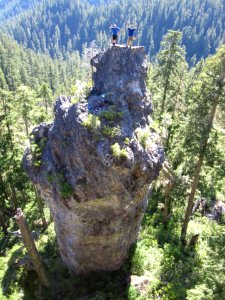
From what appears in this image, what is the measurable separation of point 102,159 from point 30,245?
6.96 m

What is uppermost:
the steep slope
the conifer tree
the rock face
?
the steep slope

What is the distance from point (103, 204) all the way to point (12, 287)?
9945 mm

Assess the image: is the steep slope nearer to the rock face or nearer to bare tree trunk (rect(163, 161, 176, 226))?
bare tree trunk (rect(163, 161, 176, 226))

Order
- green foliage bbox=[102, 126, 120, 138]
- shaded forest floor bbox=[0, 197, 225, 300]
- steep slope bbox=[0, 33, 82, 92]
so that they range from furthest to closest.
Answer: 1. steep slope bbox=[0, 33, 82, 92]
2. shaded forest floor bbox=[0, 197, 225, 300]
3. green foliage bbox=[102, 126, 120, 138]

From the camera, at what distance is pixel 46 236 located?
73.5 feet

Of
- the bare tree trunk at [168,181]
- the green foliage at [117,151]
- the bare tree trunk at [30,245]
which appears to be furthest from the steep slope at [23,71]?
the green foliage at [117,151]

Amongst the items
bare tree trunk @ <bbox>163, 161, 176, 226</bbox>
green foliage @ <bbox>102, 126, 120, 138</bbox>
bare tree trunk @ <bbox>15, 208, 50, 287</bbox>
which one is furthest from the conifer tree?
bare tree trunk @ <bbox>15, 208, 50, 287</bbox>

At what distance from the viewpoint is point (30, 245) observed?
15.2m

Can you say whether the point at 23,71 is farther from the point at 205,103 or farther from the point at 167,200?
the point at 205,103

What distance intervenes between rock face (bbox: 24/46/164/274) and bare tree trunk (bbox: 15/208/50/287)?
167 centimetres

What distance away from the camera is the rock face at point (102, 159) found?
12.5 metres

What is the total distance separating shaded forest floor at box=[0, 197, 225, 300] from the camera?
12703 mm

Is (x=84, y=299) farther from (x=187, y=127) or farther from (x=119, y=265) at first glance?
(x=187, y=127)

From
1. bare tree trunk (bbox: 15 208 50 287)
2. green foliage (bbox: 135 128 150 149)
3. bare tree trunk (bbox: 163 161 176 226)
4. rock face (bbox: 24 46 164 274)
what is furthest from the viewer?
bare tree trunk (bbox: 163 161 176 226)
